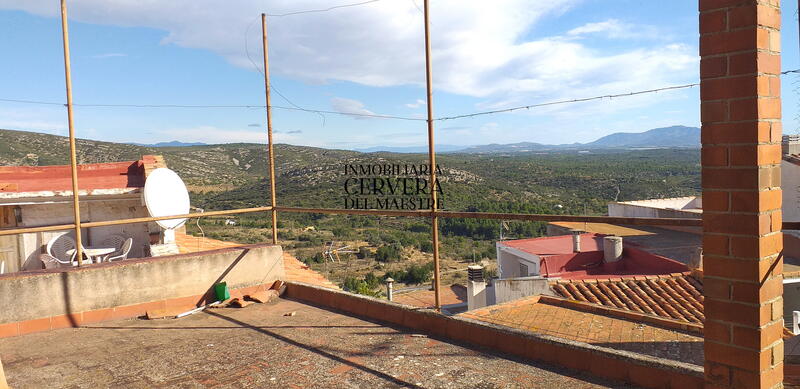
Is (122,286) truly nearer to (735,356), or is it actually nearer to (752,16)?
(735,356)

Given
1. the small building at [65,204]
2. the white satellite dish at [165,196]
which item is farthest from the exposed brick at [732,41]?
the small building at [65,204]

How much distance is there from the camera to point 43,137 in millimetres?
44875

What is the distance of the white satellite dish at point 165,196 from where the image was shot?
29.3 ft

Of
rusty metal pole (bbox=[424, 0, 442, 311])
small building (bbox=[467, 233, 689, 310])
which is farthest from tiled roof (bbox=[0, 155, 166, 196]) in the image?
small building (bbox=[467, 233, 689, 310])

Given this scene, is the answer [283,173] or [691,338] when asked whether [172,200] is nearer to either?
[691,338]

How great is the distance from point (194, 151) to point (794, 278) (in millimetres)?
55931

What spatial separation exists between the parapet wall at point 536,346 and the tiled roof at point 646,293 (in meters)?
6.55

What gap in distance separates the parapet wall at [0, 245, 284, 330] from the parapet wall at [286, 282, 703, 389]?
55.2 inches

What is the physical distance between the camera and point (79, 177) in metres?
10.6

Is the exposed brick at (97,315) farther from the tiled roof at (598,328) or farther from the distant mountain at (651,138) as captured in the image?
the distant mountain at (651,138)

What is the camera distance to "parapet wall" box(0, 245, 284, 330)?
546 centimetres

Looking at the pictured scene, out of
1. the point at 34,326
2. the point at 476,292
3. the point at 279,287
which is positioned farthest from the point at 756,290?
the point at 476,292

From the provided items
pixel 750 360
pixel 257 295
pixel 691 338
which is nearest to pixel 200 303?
pixel 257 295

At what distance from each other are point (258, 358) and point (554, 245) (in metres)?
14.4
